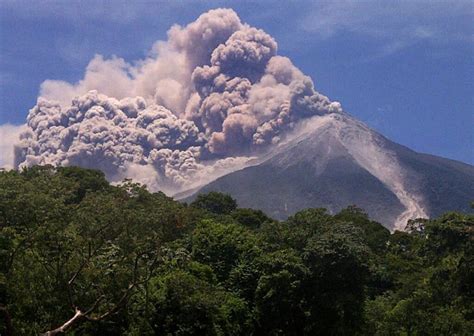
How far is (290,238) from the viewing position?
27.5m

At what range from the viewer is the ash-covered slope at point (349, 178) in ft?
480

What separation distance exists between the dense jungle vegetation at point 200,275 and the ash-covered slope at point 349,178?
11023 centimetres

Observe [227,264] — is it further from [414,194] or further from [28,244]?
[414,194]

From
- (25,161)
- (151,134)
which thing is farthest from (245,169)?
(25,161)

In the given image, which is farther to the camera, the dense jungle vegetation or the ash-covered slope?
the ash-covered slope

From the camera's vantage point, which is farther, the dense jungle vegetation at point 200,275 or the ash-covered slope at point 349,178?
the ash-covered slope at point 349,178

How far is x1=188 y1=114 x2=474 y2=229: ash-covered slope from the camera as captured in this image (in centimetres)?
14638

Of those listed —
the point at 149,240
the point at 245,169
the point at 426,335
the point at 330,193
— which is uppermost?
the point at 245,169

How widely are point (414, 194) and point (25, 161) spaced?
328 ft

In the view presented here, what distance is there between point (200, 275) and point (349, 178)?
137519 mm

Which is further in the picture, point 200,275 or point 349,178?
point 349,178

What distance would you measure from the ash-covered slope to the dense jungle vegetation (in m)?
110

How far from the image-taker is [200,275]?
23391 millimetres

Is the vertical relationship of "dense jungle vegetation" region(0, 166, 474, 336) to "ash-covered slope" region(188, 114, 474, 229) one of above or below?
below
